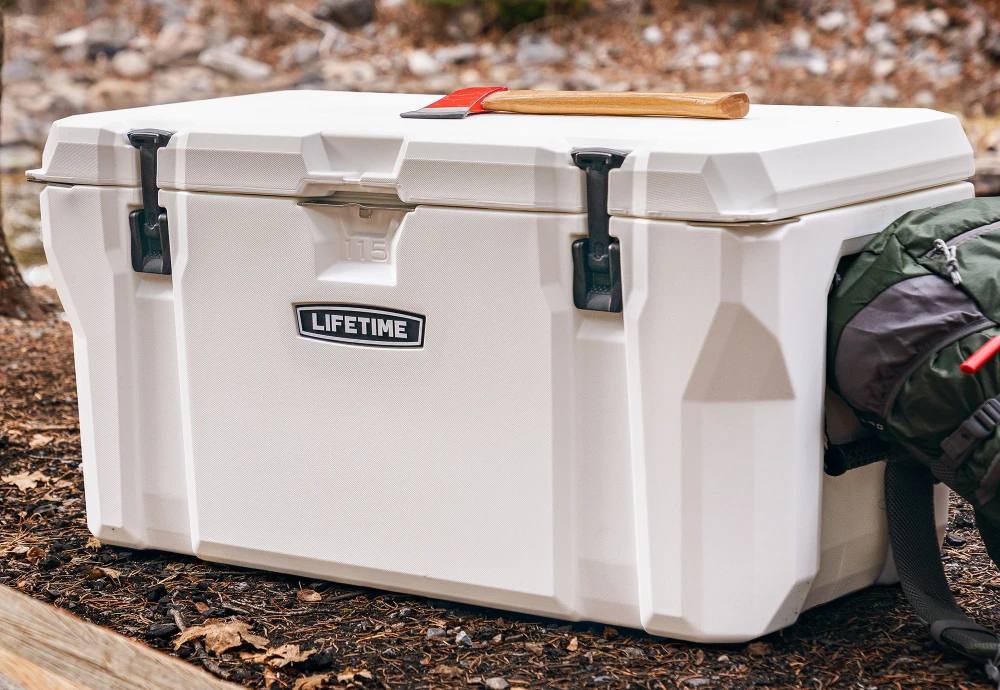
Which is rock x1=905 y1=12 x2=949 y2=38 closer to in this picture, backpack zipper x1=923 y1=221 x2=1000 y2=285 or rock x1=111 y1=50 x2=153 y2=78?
rock x1=111 y1=50 x2=153 y2=78

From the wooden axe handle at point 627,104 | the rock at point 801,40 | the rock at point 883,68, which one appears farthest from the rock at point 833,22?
the wooden axe handle at point 627,104

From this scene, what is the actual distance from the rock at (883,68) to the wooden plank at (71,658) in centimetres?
1101

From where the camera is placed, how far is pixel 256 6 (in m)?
14.8

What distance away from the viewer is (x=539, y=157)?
2379mm

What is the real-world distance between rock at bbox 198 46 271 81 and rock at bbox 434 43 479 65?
1.97 metres

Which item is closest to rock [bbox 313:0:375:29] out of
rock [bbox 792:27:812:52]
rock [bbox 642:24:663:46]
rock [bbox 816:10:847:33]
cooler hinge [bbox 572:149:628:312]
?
rock [bbox 642:24:663:46]

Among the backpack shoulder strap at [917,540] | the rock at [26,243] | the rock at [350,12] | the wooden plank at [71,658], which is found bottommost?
the rock at [26,243]

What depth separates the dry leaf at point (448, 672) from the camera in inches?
97.8

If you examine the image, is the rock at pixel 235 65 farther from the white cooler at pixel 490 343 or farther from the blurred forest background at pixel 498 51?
the white cooler at pixel 490 343

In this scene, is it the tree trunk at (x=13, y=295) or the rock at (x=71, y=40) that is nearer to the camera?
the tree trunk at (x=13, y=295)

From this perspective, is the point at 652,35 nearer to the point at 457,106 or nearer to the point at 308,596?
the point at 457,106

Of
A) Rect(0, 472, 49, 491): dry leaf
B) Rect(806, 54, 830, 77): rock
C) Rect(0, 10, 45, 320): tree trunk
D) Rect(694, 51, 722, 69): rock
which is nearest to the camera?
Rect(0, 472, 49, 491): dry leaf

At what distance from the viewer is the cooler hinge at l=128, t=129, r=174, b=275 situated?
9.20 feet

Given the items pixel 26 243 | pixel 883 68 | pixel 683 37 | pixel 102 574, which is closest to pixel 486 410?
pixel 102 574
